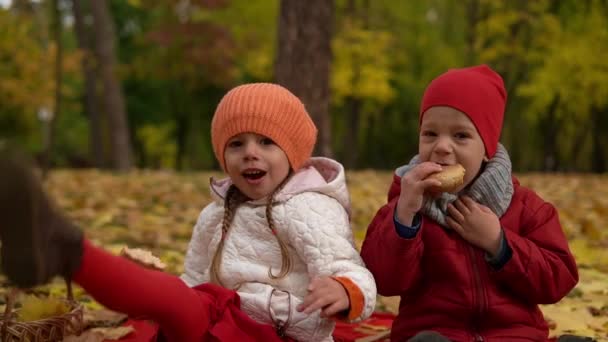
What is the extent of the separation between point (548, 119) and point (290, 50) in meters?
17.8

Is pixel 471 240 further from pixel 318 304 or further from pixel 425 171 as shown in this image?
pixel 318 304

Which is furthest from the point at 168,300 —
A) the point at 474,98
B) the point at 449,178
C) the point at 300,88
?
the point at 300,88

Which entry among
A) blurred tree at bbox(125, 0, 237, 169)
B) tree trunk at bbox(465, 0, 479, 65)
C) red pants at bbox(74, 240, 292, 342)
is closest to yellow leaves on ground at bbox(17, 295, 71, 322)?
red pants at bbox(74, 240, 292, 342)

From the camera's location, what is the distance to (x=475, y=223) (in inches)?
91.7

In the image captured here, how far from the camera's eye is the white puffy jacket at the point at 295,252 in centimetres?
240

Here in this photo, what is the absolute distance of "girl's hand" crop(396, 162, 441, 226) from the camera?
2.28 m

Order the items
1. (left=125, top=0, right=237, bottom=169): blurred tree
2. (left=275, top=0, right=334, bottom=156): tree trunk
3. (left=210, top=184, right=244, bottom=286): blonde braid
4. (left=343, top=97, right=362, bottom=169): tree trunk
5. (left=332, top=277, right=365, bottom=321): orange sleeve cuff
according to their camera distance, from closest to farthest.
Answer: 1. (left=332, top=277, right=365, bottom=321): orange sleeve cuff
2. (left=210, top=184, right=244, bottom=286): blonde braid
3. (left=275, top=0, right=334, bottom=156): tree trunk
4. (left=125, top=0, right=237, bottom=169): blurred tree
5. (left=343, top=97, right=362, bottom=169): tree trunk

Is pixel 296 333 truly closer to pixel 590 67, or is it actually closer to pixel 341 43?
pixel 590 67

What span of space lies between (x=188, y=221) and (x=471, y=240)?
4.40m

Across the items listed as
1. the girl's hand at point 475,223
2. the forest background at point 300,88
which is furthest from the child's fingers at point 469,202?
the forest background at point 300,88

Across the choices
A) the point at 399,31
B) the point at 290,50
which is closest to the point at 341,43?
the point at 399,31

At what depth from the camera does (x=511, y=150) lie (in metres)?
26.5

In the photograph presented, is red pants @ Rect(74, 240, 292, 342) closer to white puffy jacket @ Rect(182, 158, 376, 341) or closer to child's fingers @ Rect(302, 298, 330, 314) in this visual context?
white puffy jacket @ Rect(182, 158, 376, 341)

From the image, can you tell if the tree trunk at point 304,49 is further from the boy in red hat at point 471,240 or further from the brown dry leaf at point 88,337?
the boy in red hat at point 471,240
